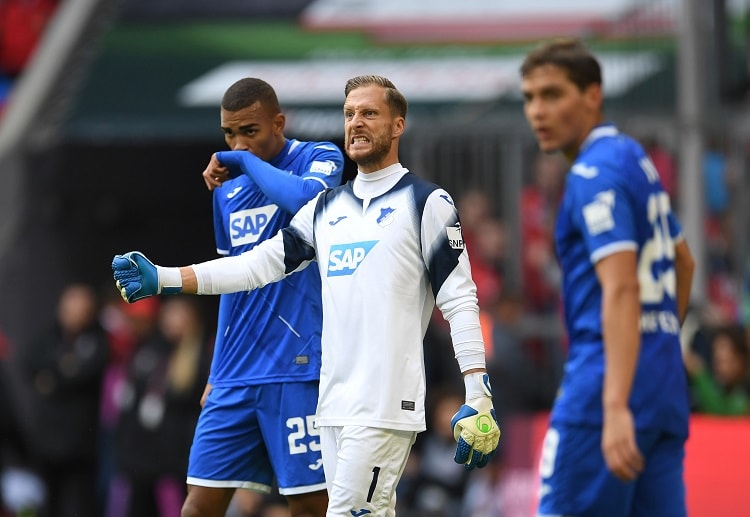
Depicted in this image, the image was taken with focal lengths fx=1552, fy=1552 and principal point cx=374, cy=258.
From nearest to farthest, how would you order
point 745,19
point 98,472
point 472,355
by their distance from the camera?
1. point 472,355
2. point 98,472
3. point 745,19

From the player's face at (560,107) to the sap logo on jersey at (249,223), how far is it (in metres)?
2.14

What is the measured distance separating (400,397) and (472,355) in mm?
370

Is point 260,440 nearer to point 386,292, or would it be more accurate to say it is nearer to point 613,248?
point 386,292

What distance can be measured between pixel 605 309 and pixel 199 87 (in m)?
13.3

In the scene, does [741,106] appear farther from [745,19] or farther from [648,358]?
[648,358]

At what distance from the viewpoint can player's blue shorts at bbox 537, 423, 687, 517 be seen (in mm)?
5582

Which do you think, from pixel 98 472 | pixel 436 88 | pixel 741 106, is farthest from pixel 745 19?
pixel 98 472

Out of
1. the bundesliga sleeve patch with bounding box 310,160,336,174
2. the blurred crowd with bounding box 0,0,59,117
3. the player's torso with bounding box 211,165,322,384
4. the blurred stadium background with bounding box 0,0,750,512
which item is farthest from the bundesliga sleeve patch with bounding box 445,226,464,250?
the blurred crowd with bounding box 0,0,59,117

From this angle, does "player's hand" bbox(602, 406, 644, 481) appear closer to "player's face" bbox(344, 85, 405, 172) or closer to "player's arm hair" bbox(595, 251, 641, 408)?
"player's arm hair" bbox(595, 251, 641, 408)

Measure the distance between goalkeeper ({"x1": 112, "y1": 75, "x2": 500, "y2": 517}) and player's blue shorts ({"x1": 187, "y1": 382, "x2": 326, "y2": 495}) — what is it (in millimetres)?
475

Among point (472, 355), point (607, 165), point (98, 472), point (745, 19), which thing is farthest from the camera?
point (745, 19)

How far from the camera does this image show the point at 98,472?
611 inches

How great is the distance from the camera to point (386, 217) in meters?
6.89

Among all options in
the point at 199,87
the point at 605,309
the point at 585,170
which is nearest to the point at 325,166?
the point at 585,170
